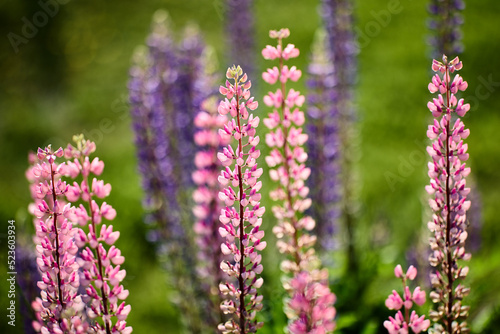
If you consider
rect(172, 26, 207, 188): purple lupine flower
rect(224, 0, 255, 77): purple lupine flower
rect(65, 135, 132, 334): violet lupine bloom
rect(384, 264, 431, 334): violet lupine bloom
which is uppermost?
rect(224, 0, 255, 77): purple lupine flower

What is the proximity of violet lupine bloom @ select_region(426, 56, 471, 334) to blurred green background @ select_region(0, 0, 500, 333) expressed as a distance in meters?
1.06

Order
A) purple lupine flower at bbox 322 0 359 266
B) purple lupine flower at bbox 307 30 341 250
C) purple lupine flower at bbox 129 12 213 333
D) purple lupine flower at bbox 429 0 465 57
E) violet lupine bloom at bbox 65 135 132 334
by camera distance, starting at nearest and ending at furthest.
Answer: violet lupine bloom at bbox 65 135 132 334, purple lupine flower at bbox 429 0 465 57, purple lupine flower at bbox 129 12 213 333, purple lupine flower at bbox 307 30 341 250, purple lupine flower at bbox 322 0 359 266

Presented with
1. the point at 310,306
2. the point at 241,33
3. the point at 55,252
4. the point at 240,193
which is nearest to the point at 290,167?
the point at 240,193

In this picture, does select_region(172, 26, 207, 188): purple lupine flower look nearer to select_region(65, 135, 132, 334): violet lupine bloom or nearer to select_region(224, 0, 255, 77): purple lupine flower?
select_region(224, 0, 255, 77): purple lupine flower

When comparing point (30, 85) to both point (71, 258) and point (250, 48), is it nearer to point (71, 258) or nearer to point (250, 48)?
point (250, 48)

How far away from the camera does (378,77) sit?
8.67 meters

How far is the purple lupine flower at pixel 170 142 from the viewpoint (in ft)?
11.2

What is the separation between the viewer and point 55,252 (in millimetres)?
1752

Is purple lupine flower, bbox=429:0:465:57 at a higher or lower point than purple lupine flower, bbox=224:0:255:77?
lower

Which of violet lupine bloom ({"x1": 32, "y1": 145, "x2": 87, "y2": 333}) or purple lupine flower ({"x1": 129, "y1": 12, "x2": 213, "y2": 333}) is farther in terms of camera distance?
purple lupine flower ({"x1": 129, "y1": 12, "x2": 213, "y2": 333})

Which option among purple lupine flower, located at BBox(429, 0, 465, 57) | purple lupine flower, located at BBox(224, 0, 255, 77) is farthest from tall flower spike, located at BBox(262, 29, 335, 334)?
purple lupine flower, located at BBox(224, 0, 255, 77)

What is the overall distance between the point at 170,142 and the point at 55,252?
215cm

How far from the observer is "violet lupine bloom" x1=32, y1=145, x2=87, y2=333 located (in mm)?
1699

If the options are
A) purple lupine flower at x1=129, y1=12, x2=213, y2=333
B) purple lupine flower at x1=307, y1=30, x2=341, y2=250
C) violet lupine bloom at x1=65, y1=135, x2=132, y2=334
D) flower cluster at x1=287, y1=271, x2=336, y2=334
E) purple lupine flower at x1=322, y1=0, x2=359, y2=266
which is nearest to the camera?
flower cluster at x1=287, y1=271, x2=336, y2=334
